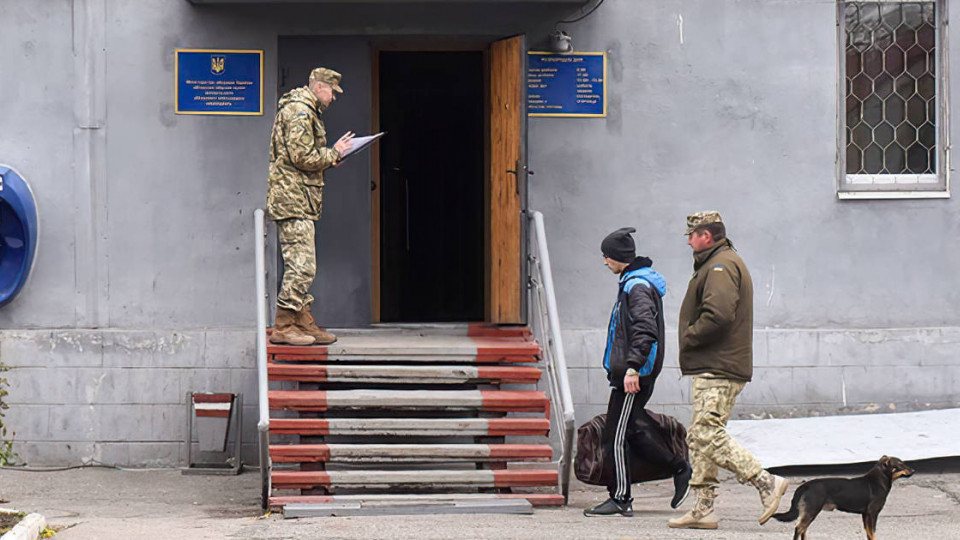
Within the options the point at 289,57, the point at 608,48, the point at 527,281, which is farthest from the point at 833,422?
the point at 289,57

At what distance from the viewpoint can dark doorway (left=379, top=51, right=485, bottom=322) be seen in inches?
472

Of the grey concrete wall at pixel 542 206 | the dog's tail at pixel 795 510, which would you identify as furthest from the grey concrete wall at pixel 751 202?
the dog's tail at pixel 795 510

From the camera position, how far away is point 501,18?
959 cm

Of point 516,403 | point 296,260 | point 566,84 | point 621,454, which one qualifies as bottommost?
point 621,454

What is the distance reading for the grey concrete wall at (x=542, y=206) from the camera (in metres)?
9.53

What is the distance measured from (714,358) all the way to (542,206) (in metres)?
2.78

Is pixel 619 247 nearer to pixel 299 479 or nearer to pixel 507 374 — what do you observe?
pixel 507 374

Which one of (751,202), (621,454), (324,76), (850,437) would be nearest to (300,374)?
(324,76)

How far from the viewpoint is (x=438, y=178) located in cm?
1217

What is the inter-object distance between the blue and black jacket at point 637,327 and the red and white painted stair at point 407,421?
0.91 metres

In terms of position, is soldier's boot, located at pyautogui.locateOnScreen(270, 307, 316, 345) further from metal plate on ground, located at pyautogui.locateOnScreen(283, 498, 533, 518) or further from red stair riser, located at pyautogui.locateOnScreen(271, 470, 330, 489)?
metal plate on ground, located at pyautogui.locateOnScreen(283, 498, 533, 518)

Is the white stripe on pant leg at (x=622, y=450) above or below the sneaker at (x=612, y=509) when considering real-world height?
above

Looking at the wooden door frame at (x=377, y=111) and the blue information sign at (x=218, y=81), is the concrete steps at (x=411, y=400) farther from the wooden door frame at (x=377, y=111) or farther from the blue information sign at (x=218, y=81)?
the blue information sign at (x=218, y=81)

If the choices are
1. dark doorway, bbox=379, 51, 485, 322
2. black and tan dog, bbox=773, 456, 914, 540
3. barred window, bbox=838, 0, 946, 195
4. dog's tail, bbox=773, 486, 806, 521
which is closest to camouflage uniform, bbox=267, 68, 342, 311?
dark doorway, bbox=379, 51, 485, 322
